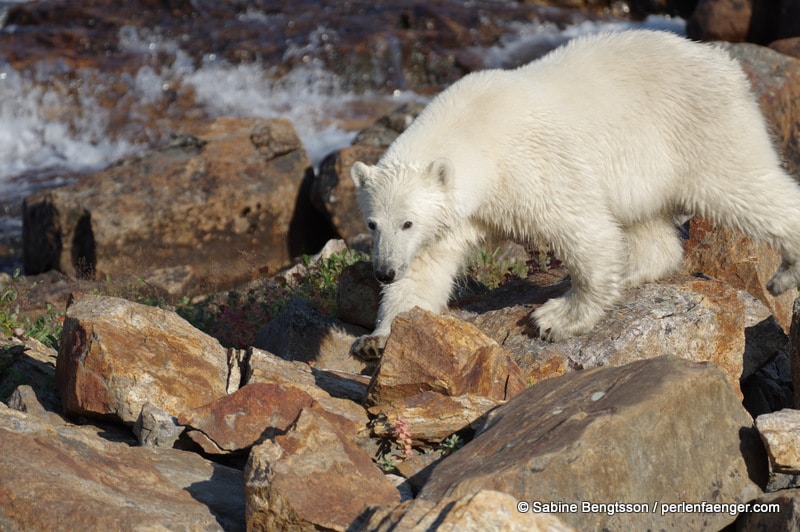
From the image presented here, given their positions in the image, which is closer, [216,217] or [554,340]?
[554,340]

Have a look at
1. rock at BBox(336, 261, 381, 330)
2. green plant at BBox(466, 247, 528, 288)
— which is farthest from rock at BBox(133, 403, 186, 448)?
green plant at BBox(466, 247, 528, 288)

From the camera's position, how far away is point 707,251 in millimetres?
6273

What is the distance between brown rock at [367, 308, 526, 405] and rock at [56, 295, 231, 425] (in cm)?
87

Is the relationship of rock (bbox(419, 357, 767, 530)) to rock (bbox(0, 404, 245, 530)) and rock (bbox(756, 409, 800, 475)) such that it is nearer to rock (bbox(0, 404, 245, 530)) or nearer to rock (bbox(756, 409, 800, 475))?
rock (bbox(756, 409, 800, 475))

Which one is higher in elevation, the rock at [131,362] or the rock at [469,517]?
the rock at [469,517]

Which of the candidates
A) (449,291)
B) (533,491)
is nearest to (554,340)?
(449,291)

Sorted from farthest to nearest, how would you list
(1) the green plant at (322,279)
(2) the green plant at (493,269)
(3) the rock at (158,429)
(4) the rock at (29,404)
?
(2) the green plant at (493,269)
(1) the green plant at (322,279)
(4) the rock at (29,404)
(3) the rock at (158,429)

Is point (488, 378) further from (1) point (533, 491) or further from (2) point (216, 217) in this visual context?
(2) point (216, 217)

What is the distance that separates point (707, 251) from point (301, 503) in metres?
3.98

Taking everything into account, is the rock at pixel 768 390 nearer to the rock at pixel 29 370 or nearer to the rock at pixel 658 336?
the rock at pixel 658 336

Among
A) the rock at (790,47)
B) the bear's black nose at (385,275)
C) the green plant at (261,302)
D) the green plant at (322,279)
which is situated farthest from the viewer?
the rock at (790,47)

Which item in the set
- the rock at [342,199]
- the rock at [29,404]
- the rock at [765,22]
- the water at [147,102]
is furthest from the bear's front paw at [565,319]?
the rock at [765,22]

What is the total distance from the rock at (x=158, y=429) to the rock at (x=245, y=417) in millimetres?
80

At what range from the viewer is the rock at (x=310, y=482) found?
10.5ft
